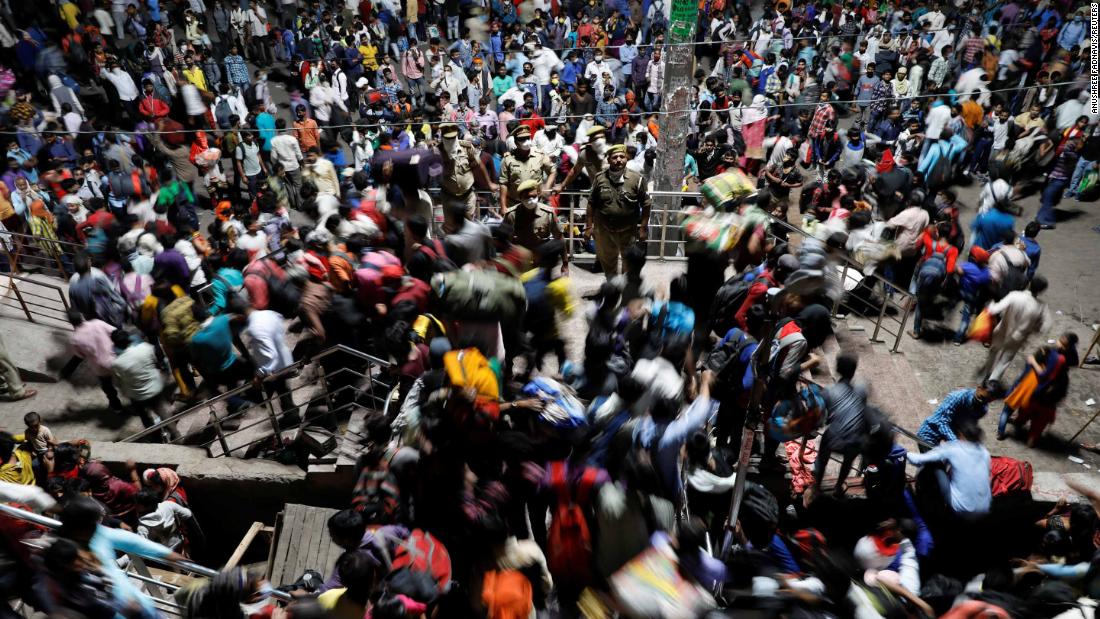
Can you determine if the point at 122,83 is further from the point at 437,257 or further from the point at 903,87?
the point at 903,87

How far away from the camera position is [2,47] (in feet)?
51.2

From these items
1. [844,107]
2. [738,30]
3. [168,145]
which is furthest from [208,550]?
[738,30]

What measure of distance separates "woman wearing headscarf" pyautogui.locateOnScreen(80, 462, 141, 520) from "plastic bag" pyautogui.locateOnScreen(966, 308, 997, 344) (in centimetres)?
902

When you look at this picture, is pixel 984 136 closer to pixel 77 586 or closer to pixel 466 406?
pixel 466 406

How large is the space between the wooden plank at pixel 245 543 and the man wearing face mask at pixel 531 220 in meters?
3.93

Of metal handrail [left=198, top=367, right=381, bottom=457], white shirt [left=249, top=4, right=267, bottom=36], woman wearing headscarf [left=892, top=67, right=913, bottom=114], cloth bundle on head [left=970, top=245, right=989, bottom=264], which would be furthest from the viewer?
white shirt [left=249, top=4, right=267, bottom=36]

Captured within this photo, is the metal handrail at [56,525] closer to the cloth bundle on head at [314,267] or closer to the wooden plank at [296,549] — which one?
the wooden plank at [296,549]

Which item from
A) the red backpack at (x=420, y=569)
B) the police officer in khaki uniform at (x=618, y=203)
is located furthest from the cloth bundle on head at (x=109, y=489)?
the police officer in khaki uniform at (x=618, y=203)

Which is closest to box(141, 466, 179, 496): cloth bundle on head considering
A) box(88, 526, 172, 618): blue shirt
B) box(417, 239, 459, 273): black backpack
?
box(88, 526, 172, 618): blue shirt

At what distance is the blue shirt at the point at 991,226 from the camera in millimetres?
9242

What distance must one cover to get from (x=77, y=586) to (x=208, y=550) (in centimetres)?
318

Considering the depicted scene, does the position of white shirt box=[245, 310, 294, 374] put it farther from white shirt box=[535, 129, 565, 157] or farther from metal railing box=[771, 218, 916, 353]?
white shirt box=[535, 129, 565, 157]

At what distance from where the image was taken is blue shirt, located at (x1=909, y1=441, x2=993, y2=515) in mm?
5777

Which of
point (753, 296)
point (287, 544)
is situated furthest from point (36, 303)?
point (753, 296)
